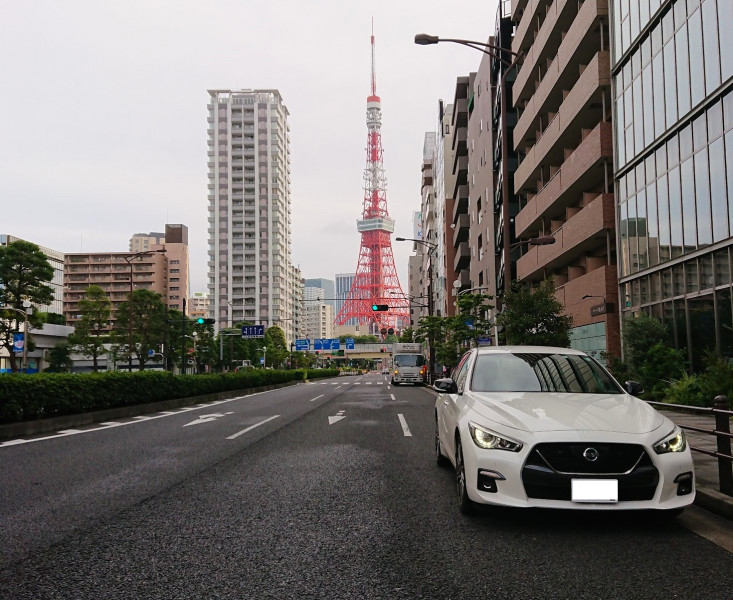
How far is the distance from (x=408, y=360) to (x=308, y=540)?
122 ft

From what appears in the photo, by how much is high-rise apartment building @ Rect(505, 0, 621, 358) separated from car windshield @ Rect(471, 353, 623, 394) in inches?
648

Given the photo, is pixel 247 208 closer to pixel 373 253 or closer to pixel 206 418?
pixel 373 253

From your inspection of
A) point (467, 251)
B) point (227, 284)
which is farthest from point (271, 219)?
point (467, 251)

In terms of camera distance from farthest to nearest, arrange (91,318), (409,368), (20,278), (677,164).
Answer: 1. (91,318)
2. (409,368)
3. (20,278)
4. (677,164)

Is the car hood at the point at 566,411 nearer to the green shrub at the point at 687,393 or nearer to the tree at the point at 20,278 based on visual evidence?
the green shrub at the point at 687,393

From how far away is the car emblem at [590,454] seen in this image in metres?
A: 4.15

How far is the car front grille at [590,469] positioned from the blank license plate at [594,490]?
0.03m

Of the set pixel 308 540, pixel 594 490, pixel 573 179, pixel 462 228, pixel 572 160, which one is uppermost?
pixel 462 228

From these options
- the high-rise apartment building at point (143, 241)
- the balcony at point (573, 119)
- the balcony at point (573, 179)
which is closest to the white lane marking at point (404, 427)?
the balcony at point (573, 179)

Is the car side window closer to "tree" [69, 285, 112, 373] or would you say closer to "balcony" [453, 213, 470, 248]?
"balcony" [453, 213, 470, 248]

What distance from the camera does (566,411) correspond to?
4.68 meters

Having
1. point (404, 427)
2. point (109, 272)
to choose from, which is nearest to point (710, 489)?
point (404, 427)

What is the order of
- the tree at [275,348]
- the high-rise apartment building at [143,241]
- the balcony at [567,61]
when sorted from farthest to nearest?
the high-rise apartment building at [143,241], the tree at [275,348], the balcony at [567,61]

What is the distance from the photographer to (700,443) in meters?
7.83
